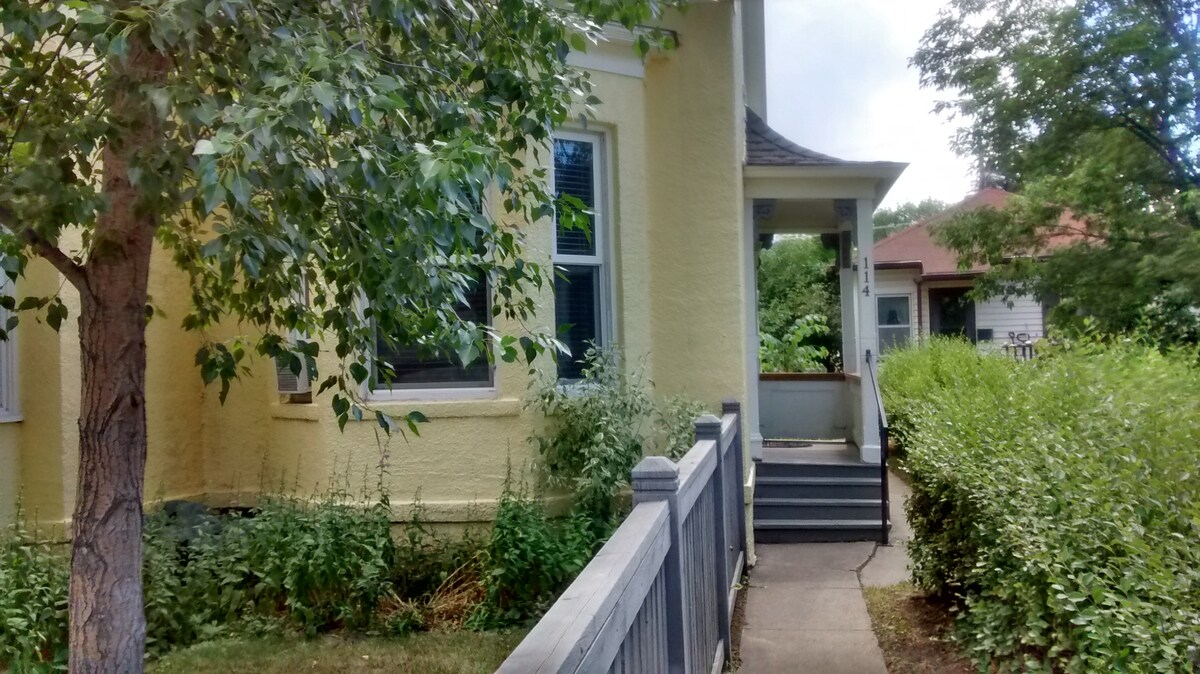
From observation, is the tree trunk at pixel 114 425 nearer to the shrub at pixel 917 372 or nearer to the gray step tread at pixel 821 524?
the gray step tread at pixel 821 524

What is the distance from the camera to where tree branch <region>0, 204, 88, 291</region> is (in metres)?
3.28

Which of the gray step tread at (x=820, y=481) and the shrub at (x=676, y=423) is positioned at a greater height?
the shrub at (x=676, y=423)

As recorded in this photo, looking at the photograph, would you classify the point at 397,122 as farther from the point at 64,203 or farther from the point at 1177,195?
the point at 1177,195

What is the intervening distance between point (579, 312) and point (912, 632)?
3.20m

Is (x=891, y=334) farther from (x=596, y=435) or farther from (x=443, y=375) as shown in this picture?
(x=443, y=375)

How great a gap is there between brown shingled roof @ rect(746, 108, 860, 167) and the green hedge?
11.9ft

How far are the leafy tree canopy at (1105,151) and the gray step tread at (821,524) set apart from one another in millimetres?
6383

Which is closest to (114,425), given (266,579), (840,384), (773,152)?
(266,579)

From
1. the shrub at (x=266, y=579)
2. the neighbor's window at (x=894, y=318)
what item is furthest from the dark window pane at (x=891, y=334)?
the shrub at (x=266, y=579)

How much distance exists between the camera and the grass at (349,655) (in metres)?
5.21

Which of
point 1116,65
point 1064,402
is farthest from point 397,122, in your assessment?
point 1116,65

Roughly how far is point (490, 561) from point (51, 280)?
3.56 metres

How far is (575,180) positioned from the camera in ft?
23.8

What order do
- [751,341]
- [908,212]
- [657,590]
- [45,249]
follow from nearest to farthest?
[657,590], [45,249], [751,341], [908,212]
